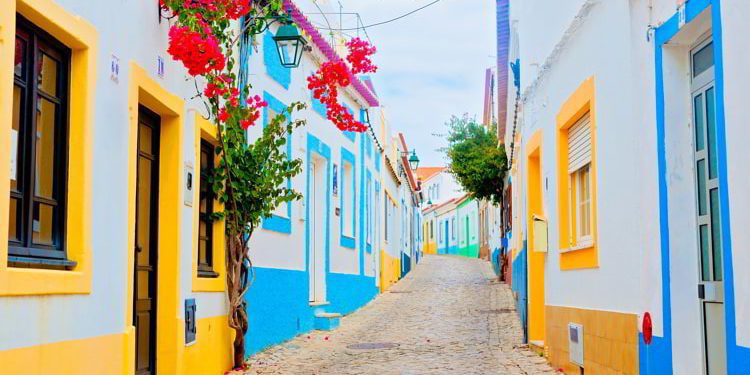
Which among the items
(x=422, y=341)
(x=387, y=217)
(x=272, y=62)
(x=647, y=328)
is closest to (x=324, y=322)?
(x=422, y=341)

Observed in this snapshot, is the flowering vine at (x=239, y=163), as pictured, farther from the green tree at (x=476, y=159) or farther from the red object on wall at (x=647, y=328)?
the green tree at (x=476, y=159)

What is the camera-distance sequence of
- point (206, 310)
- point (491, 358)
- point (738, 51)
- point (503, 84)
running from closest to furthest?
point (738, 51)
point (206, 310)
point (491, 358)
point (503, 84)

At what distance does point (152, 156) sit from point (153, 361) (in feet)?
5.67

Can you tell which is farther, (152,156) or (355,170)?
(355,170)

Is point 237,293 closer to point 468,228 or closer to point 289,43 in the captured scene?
point 289,43

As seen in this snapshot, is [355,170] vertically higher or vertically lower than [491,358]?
higher

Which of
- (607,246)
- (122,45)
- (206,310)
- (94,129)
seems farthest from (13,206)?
(607,246)

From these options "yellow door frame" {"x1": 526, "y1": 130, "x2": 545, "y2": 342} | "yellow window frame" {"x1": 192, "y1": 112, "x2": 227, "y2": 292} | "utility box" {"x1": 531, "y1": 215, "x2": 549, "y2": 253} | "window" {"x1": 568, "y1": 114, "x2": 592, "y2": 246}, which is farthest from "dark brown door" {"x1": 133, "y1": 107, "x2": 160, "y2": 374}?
"yellow door frame" {"x1": 526, "y1": 130, "x2": 545, "y2": 342}

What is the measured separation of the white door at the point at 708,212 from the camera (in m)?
5.50

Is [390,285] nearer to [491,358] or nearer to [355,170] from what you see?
[355,170]

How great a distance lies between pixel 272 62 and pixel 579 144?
4576 millimetres

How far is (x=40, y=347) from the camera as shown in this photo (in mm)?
5168

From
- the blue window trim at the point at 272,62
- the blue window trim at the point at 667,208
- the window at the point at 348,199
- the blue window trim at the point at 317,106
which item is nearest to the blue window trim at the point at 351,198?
the window at the point at 348,199

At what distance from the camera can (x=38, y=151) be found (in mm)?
5527
